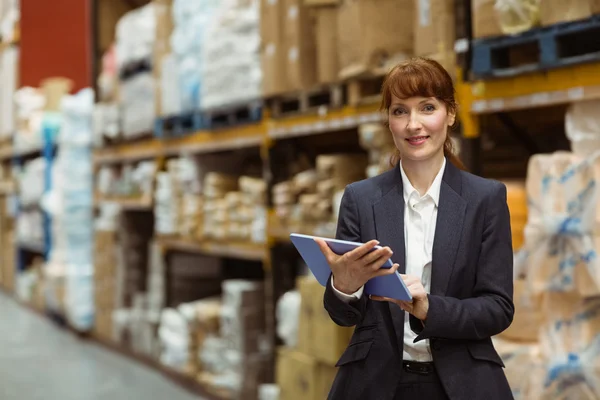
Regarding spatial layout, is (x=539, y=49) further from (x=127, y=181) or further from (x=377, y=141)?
(x=127, y=181)

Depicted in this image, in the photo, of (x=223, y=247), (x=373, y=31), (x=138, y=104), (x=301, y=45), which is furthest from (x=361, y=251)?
(x=138, y=104)

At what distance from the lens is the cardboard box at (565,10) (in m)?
2.90

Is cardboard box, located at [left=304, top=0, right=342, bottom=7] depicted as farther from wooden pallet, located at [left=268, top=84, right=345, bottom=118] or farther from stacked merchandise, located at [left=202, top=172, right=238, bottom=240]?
stacked merchandise, located at [left=202, top=172, right=238, bottom=240]

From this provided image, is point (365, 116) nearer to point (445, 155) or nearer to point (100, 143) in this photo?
point (445, 155)

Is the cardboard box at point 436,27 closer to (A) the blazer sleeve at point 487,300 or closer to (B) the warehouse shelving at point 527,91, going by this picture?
(B) the warehouse shelving at point 527,91

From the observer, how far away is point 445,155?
2.03 meters

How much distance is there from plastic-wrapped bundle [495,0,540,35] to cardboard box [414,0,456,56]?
404 mm

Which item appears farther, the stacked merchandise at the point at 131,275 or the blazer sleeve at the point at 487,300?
the stacked merchandise at the point at 131,275

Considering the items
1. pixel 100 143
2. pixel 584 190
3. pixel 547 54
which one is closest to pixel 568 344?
pixel 584 190

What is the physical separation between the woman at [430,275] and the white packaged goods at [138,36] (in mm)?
5356

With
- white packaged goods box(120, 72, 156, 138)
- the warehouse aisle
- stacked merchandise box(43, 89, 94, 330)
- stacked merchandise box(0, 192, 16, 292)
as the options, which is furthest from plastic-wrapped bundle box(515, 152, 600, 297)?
stacked merchandise box(0, 192, 16, 292)

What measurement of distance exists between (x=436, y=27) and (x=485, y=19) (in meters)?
0.35

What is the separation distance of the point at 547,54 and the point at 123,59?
5.19 metres

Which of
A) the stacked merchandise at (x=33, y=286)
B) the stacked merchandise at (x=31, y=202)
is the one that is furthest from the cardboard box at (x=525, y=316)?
the stacked merchandise at (x=33, y=286)
